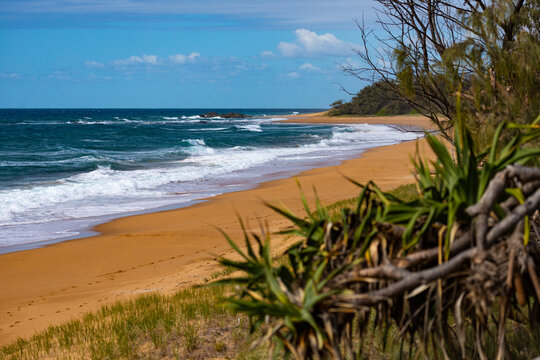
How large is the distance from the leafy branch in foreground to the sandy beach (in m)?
2.71

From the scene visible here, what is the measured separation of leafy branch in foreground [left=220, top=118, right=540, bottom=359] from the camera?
253cm

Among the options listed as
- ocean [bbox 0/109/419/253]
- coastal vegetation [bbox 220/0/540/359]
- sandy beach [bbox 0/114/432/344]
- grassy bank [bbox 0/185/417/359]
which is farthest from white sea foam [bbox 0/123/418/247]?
coastal vegetation [bbox 220/0/540/359]

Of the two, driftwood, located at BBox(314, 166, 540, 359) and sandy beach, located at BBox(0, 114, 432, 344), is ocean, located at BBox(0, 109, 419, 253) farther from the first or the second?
driftwood, located at BBox(314, 166, 540, 359)

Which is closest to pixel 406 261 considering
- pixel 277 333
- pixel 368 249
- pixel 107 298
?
pixel 368 249

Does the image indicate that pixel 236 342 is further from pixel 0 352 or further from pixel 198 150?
pixel 198 150

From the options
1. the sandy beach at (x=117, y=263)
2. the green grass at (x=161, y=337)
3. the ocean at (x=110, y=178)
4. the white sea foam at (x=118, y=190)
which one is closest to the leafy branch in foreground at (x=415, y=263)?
the green grass at (x=161, y=337)

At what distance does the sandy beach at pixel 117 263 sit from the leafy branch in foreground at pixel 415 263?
8.89ft

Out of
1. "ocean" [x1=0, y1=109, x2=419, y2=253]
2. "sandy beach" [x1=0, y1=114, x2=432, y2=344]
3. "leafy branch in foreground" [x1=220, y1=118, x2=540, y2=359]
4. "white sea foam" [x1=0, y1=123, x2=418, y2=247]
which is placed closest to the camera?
"leafy branch in foreground" [x1=220, y1=118, x2=540, y2=359]

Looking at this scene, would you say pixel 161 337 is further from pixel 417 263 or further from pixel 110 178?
pixel 110 178

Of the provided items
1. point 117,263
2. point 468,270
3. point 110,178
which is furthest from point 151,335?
point 110,178

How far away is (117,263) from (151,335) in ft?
17.0

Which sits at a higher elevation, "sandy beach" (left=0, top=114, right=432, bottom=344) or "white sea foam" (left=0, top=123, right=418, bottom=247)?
"white sea foam" (left=0, top=123, right=418, bottom=247)

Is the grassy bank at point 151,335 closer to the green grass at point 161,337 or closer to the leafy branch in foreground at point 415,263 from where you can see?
the green grass at point 161,337

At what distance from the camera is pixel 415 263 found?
2.68 m
